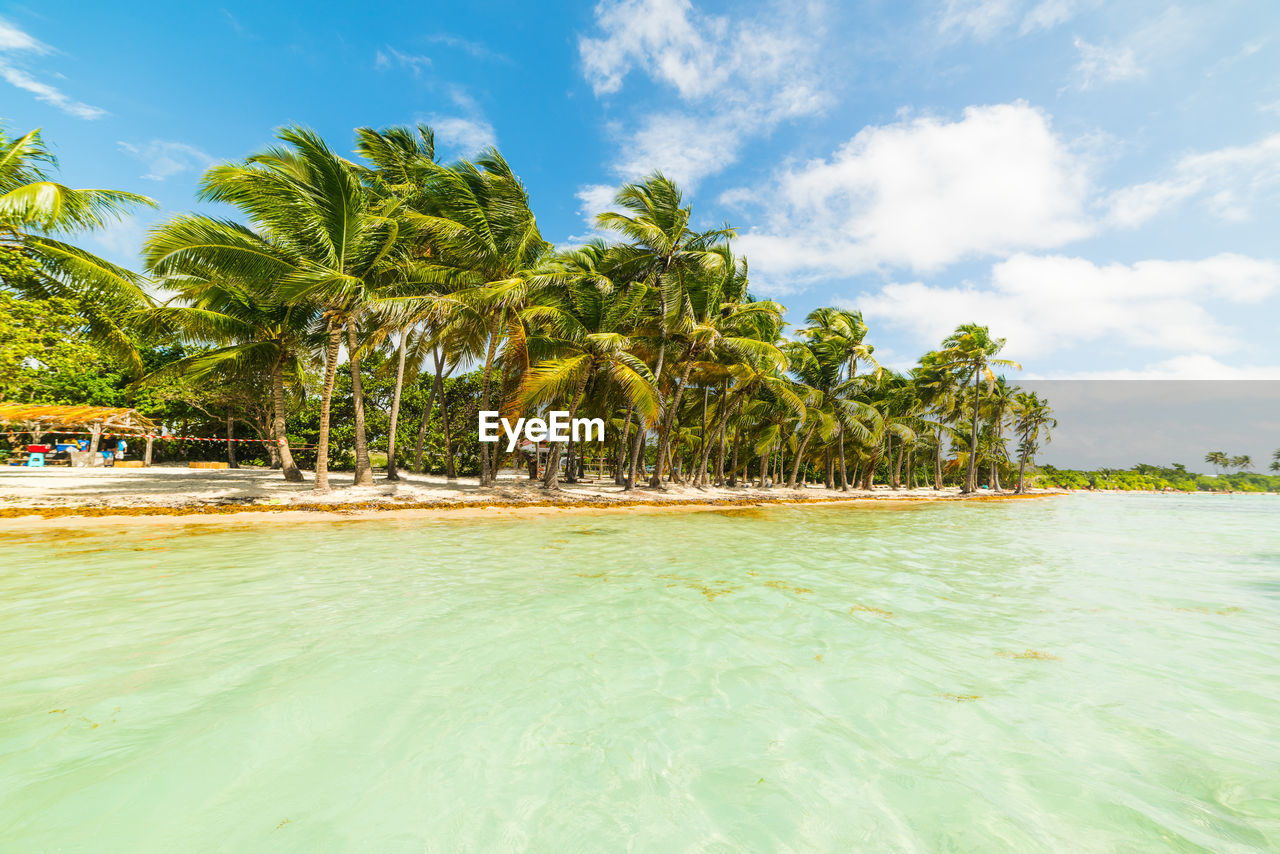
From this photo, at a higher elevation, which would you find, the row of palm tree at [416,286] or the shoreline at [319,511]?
the row of palm tree at [416,286]

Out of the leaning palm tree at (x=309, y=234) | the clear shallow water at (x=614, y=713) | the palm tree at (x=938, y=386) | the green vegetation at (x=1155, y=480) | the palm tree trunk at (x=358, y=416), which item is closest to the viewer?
the clear shallow water at (x=614, y=713)

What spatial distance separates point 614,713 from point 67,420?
27.1 m

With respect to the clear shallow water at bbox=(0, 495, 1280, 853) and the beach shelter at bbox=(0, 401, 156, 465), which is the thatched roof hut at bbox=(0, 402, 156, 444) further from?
the clear shallow water at bbox=(0, 495, 1280, 853)

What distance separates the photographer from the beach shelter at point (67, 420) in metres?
18.4

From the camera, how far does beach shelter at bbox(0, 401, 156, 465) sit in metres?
18.4

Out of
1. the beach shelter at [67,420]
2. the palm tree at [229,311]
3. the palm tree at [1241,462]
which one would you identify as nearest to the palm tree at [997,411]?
the palm tree at [229,311]

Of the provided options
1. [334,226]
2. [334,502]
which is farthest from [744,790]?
[334,226]

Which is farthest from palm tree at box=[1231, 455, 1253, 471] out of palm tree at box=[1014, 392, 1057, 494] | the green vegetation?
palm tree at box=[1014, 392, 1057, 494]

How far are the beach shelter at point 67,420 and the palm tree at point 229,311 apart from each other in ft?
23.3

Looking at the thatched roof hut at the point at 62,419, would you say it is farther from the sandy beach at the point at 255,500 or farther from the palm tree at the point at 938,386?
the palm tree at the point at 938,386

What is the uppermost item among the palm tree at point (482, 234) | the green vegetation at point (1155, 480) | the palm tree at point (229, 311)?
the palm tree at point (482, 234)

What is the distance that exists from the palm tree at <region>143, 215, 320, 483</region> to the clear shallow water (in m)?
9.08

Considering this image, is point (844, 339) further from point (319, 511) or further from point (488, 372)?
point (319, 511)

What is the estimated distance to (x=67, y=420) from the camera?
18.7m
